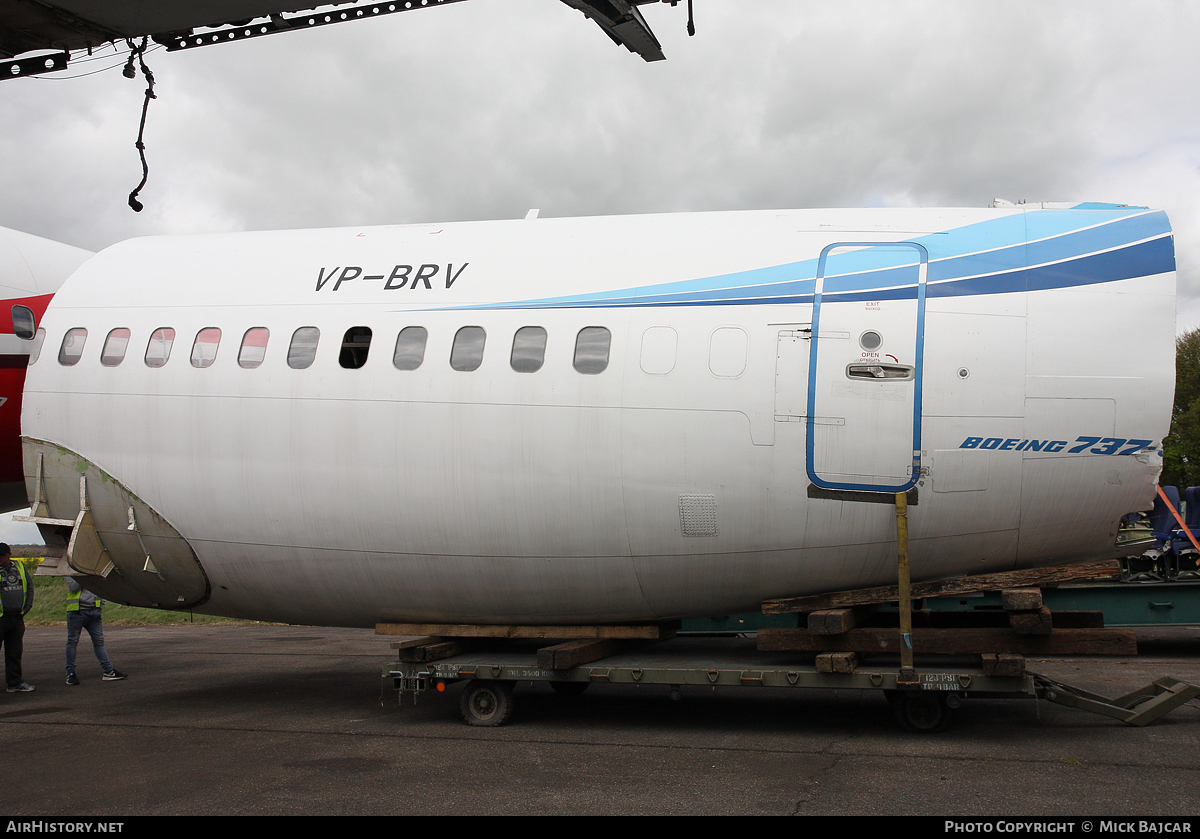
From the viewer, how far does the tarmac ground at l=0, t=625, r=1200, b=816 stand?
20.6ft

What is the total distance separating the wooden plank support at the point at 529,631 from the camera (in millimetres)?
8695

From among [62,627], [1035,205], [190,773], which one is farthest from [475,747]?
[62,627]

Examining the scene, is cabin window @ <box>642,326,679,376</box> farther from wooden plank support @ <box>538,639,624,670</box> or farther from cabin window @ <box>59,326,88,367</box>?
cabin window @ <box>59,326,88,367</box>

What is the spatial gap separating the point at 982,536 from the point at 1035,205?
3.37 metres

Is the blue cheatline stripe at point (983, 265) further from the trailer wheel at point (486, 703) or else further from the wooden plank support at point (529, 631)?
the trailer wheel at point (486, 703)

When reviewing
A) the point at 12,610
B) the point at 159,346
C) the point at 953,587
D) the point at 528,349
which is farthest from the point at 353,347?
the point at 12,610

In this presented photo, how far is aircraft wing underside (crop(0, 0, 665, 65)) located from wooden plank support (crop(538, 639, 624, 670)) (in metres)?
5.33

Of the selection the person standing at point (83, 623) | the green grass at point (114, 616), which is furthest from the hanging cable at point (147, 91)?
the green grass at point (114, 616)

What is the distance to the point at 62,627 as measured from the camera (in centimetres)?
2144

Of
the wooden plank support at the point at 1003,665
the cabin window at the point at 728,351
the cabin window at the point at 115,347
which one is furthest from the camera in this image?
the cabin window at the point at 115,347

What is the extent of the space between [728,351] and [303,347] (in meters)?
4.29

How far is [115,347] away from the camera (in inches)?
360

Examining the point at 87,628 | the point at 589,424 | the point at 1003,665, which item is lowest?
the point at 87,628

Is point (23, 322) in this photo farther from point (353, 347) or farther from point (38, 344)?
point (353, 347)
